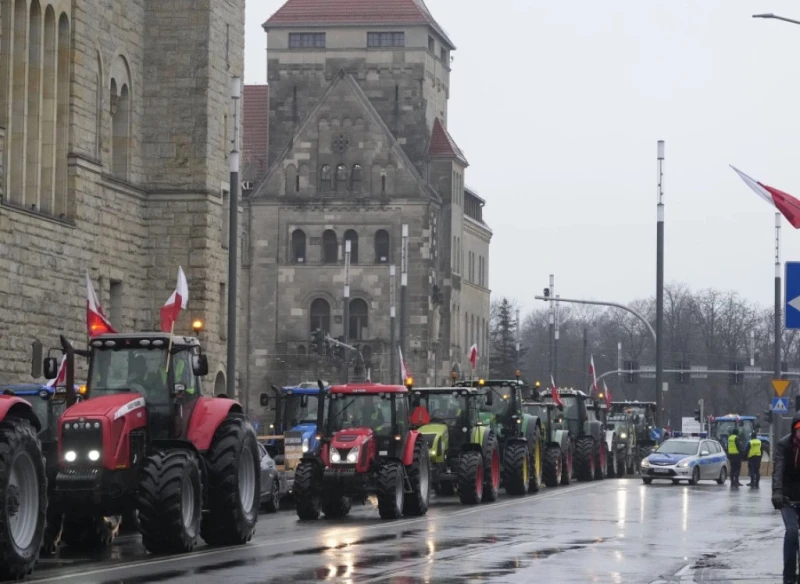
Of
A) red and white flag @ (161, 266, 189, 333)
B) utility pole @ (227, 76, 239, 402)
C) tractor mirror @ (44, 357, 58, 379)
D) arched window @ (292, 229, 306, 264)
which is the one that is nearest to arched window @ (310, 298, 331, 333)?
arched window @ (292, 229, 306, 264)

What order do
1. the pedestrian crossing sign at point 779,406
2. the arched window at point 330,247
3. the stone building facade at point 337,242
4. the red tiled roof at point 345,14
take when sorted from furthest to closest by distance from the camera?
the red tiled roof at point 345,14
the arched window at point 330,247
the stone building facade at point 337,242
the pedestrian crossing sign at point 779,406

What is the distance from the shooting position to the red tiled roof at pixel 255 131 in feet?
314

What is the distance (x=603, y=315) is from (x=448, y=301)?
288 ft

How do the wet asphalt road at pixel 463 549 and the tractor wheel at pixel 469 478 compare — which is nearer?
the wet asphalt road at pixel 463 549

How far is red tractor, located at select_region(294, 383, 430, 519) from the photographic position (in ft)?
92.8

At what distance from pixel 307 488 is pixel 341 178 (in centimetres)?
6325

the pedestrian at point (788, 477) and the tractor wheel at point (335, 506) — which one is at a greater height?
the pedestrian at point (788, 477)

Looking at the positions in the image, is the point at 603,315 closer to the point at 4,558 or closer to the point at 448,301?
the point at 448,301

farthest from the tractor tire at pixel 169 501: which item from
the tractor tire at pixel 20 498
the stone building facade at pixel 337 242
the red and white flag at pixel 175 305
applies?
the stone building facade at pixel 337 242

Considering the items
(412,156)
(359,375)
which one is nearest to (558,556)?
(359,375)

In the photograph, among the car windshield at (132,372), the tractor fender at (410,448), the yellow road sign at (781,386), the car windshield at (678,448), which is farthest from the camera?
the car windshield at (678,448)

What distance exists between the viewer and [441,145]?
315 ft

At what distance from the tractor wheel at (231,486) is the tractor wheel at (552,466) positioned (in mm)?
21971

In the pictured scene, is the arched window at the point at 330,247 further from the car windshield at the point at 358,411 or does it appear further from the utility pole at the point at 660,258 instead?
the car windshield at the point at 358,411
